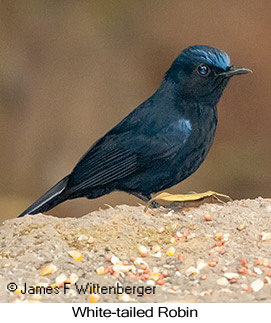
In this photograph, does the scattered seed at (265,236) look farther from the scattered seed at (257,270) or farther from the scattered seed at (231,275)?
the scattered seed at (231,275)

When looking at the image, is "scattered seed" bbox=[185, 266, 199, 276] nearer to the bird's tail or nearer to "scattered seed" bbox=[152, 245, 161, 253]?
"scattered seed" bbox=[152, 245, 161, 253]

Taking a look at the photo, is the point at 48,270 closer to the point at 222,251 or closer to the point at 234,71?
the point at 222,251

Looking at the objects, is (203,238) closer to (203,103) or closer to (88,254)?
(88,254)

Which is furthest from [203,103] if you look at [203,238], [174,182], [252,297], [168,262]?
[252,297]

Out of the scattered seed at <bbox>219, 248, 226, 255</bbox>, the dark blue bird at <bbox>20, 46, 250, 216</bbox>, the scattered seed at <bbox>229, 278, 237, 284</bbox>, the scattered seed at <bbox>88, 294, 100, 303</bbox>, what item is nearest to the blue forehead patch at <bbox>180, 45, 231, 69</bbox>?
the dark blue bird at <bbox>20, 46, 250, 216</bbox>

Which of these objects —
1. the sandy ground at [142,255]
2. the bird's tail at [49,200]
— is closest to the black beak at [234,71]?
the sandy ground at [142,255]

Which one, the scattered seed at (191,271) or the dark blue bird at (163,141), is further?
the dark blue bird at (163,141)

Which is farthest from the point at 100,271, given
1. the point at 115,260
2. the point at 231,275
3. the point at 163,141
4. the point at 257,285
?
the point at 163,141
